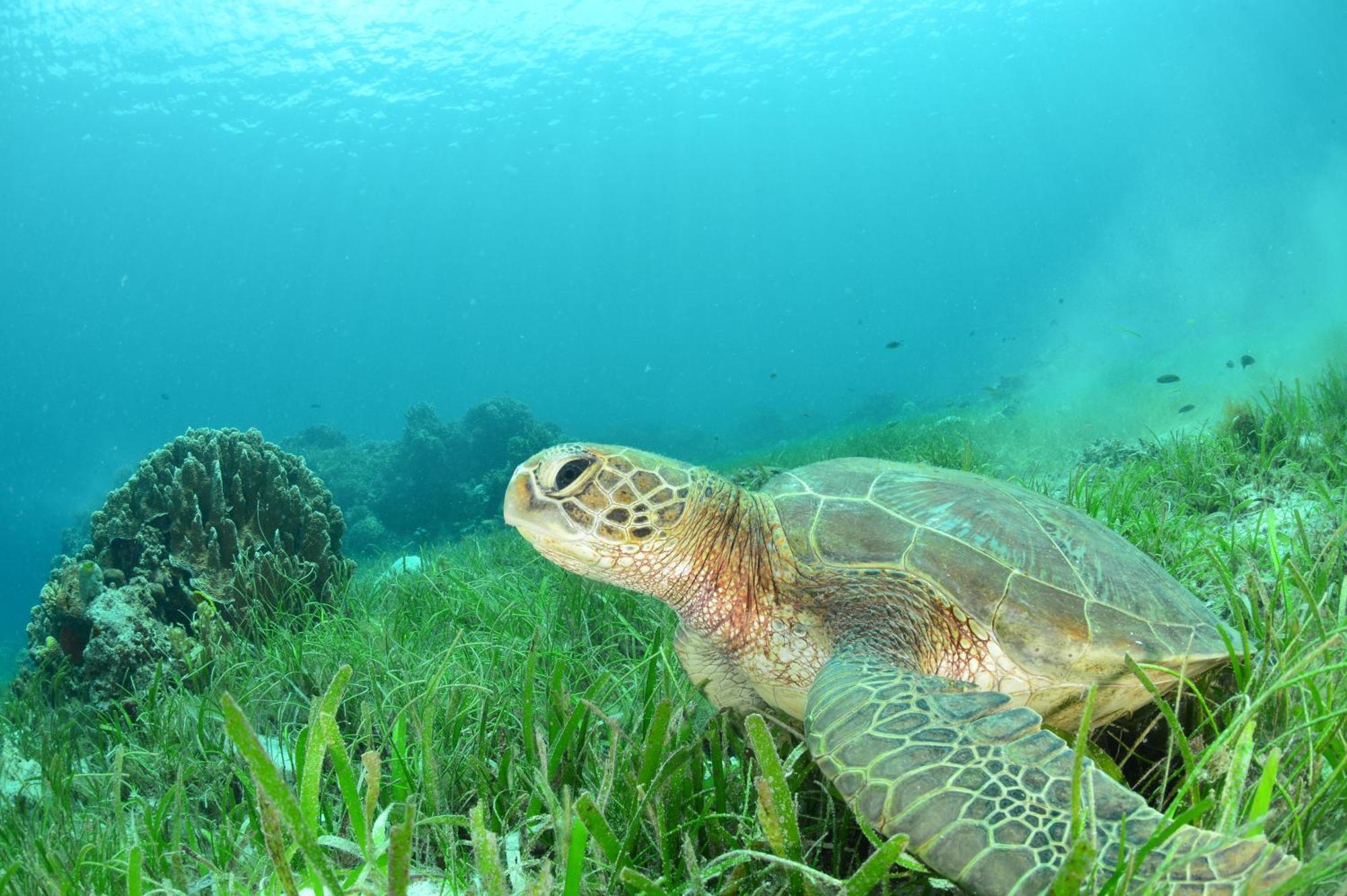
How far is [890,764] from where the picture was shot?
114cm

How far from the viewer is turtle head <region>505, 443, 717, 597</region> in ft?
6.31

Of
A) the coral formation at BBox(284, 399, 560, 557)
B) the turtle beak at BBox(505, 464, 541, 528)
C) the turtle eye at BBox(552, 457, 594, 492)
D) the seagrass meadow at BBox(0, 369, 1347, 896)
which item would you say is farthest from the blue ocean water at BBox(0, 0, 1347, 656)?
the coral formation at BBox(284, 399, 560, 557)

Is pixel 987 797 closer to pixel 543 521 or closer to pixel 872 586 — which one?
pixel 872 586

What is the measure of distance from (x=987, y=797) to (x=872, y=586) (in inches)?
34.8

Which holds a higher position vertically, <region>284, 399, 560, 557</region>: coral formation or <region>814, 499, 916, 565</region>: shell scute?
<region>814, 499, 916, 565</region>: shell scute

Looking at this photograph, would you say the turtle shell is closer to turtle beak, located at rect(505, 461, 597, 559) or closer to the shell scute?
the shell scute

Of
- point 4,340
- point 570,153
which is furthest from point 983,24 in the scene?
point 4,340

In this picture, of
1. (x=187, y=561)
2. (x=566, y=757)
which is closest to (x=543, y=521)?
(x=566, y=757)

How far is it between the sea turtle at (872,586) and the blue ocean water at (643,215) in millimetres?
9527

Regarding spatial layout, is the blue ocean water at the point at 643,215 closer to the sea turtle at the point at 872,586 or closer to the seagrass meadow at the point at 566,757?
the seagrass meadow at the point at 566,757

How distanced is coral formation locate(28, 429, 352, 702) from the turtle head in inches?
98.2

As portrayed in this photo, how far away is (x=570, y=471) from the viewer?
197 cm

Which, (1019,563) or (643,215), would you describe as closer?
(1019,563)

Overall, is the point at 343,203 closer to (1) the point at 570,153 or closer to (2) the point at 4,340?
(1) the point at 570,153
